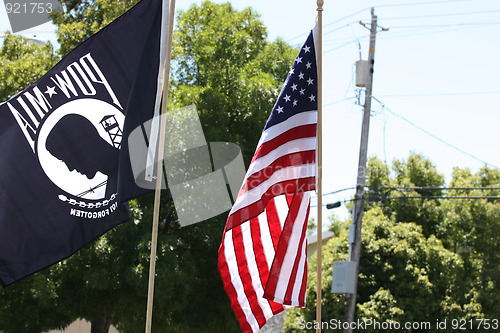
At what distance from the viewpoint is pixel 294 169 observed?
805cm

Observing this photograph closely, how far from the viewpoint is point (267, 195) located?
7996 millimetres

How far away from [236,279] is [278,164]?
4.19ft

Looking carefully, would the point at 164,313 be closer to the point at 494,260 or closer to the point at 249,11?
the point at 249,11

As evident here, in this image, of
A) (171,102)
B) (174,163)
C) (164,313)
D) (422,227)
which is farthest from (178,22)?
(422,227)

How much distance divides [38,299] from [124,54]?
8.67 metres

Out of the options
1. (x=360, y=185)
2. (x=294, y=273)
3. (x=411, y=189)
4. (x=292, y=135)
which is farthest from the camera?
(x=411, y=189)

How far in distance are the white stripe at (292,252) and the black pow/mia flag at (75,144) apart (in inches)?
62.7

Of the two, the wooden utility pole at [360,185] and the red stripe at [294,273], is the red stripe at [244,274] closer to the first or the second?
the red stripe at [294,273]

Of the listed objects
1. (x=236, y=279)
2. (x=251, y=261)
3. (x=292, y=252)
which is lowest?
(x=236, y=279)

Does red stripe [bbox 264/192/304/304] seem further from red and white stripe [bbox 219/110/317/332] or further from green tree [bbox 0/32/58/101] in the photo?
green tree [bbox 0/32/58/101]

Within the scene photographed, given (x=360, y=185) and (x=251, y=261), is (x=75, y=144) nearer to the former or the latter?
(x=251, y=261)

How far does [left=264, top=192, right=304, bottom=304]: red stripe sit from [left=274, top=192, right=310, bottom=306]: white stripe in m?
0.03

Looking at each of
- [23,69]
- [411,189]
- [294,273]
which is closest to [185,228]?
[23,69]

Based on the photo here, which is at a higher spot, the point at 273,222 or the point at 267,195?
the point at 267,195
